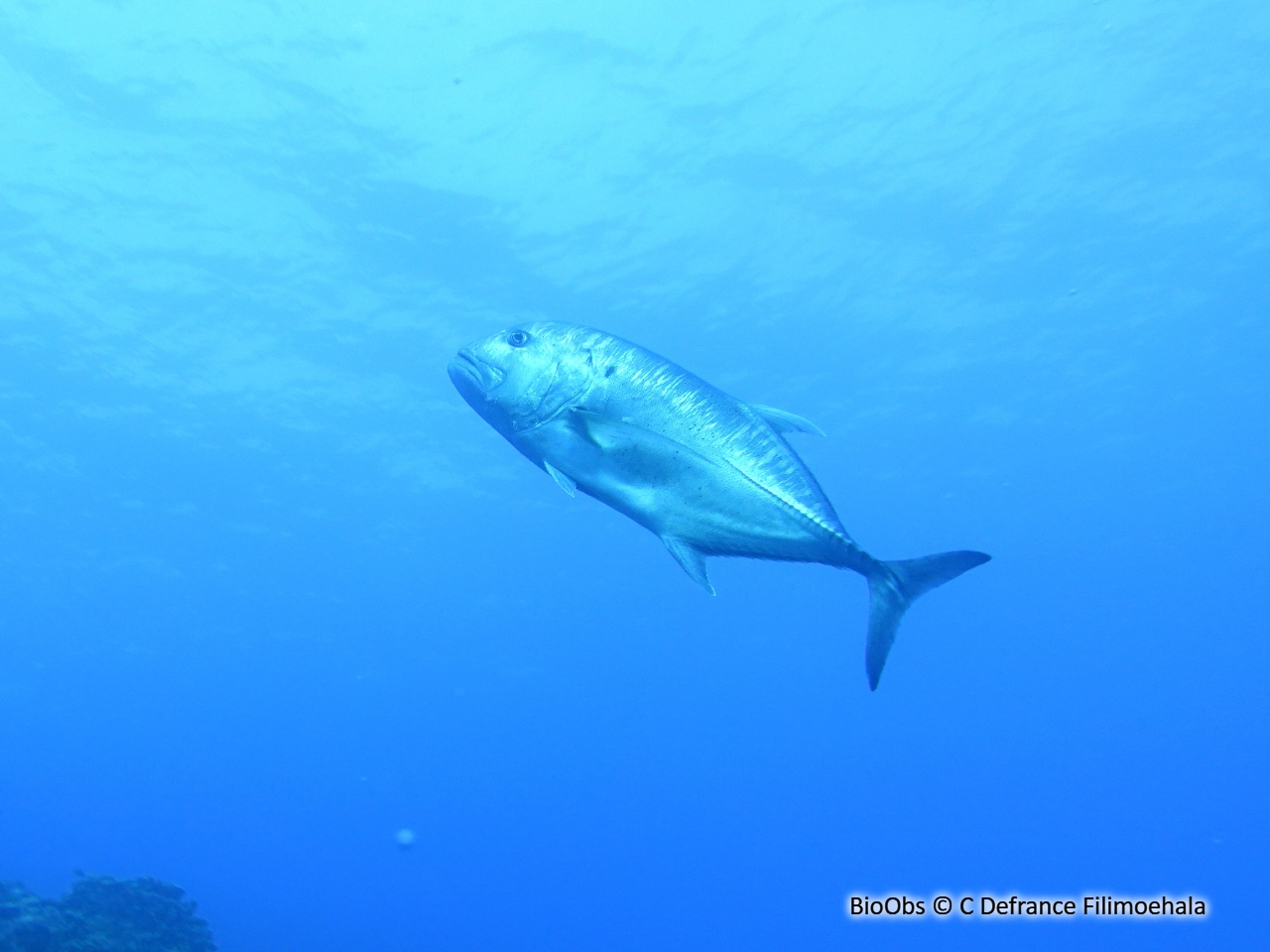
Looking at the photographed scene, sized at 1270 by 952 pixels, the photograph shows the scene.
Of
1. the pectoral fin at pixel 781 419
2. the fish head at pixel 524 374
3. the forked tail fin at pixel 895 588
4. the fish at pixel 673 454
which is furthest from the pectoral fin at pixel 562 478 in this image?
the forked tail fin at pixel 895 588

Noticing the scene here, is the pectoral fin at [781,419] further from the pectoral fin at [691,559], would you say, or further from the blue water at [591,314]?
the blue water at [591,314]

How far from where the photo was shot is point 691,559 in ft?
9.65

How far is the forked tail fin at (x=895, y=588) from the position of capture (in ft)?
9.60

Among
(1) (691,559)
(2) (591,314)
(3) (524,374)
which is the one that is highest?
(2) (591,314)

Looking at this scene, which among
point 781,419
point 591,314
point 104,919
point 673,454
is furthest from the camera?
point 591,314

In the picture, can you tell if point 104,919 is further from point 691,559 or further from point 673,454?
point 673,454

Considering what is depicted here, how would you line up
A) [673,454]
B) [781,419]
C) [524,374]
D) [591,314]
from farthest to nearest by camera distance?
[591,314] < [781,419] < [524,374] < [673,454]

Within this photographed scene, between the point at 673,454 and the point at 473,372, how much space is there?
33.2 inches

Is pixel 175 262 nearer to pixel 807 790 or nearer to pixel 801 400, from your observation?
pixel 801 400

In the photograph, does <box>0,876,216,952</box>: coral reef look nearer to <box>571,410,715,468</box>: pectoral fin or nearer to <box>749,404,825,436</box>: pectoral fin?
<box>571,410,715,468</box>: pectoral fin

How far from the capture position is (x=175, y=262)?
2050cm

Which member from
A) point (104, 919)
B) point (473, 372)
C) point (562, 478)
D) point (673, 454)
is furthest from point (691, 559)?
point (104, 919)

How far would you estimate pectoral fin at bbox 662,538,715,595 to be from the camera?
2.93m

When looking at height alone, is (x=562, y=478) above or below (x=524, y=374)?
below
